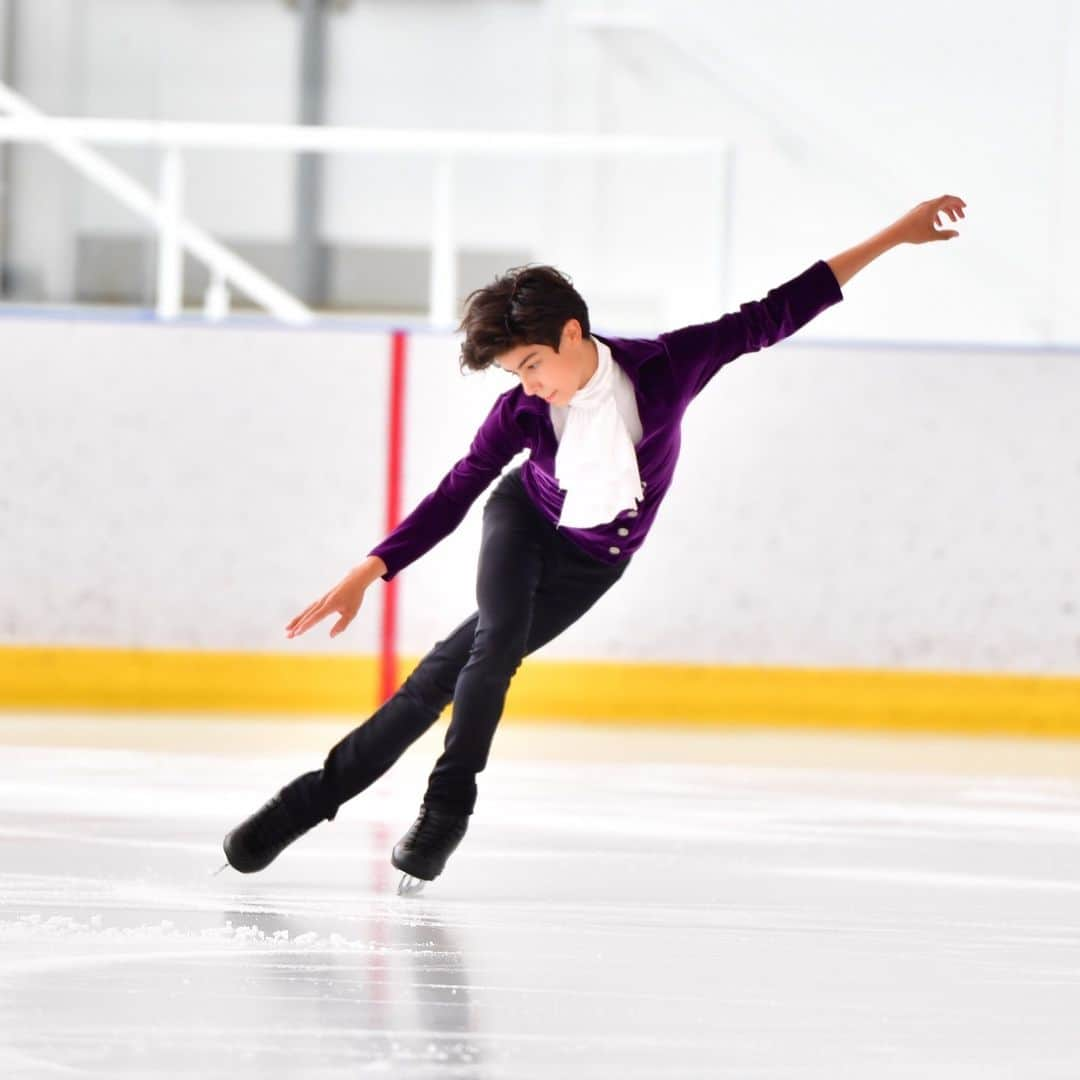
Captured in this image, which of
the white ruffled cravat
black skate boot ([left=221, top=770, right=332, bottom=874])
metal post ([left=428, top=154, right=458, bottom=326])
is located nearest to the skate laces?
black skate boot ([left=221, top=770, right=332, bottom=874])

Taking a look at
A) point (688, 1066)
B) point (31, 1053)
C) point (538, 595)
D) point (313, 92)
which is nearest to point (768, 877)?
point (538, 595)

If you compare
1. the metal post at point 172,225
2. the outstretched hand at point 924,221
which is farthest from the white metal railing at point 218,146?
the outstretched hand at point 924,221

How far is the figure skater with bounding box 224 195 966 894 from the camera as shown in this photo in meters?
2.63

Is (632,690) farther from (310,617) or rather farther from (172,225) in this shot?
(310,617)

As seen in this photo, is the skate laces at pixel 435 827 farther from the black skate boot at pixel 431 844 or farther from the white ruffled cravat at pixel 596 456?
the white ruffled cravat at pixel 596 456

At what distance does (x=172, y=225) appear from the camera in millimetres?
6102

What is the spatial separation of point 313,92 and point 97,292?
1208 mm

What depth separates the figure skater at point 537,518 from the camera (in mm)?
2627

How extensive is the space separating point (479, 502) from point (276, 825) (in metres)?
2.33

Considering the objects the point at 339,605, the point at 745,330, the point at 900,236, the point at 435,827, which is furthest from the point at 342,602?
the point at 900,236

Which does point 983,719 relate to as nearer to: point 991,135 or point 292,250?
point 991,135

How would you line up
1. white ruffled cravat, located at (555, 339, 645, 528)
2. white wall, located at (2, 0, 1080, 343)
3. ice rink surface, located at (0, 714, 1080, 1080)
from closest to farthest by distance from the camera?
ice rink surface, located at (0, 714, 1080, 1080) < white ruffled cravat, located at (555, 339, 645, 528) < white wall, located at (2, 0, 1080, 343)

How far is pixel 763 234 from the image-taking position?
19.0 ft

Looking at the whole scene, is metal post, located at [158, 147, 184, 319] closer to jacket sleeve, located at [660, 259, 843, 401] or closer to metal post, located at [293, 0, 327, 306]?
metal post, located at [293, 0, 327, 306]
